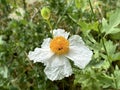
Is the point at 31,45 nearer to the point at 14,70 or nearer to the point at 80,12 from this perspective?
the point at 14,70

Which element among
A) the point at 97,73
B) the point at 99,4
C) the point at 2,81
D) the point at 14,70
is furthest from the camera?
the point at 99,4

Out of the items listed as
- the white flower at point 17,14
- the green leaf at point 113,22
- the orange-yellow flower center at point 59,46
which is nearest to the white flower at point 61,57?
the orange-yellow flower center at point 59,46

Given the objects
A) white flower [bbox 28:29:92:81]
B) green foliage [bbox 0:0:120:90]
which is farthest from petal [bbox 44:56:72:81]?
green foliage [bbox 0:0:120:90]

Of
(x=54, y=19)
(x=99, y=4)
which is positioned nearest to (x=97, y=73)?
(x=54, y=19)

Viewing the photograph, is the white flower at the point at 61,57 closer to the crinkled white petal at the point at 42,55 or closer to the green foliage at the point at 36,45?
the crinkled white petal at the point at 42,55

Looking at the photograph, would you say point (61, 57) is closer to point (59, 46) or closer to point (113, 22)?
point (59, 46)

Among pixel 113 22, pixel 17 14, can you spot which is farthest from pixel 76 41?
pixel 17 14

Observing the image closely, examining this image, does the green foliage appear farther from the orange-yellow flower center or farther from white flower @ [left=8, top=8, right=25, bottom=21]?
the orange-yellow flower center
